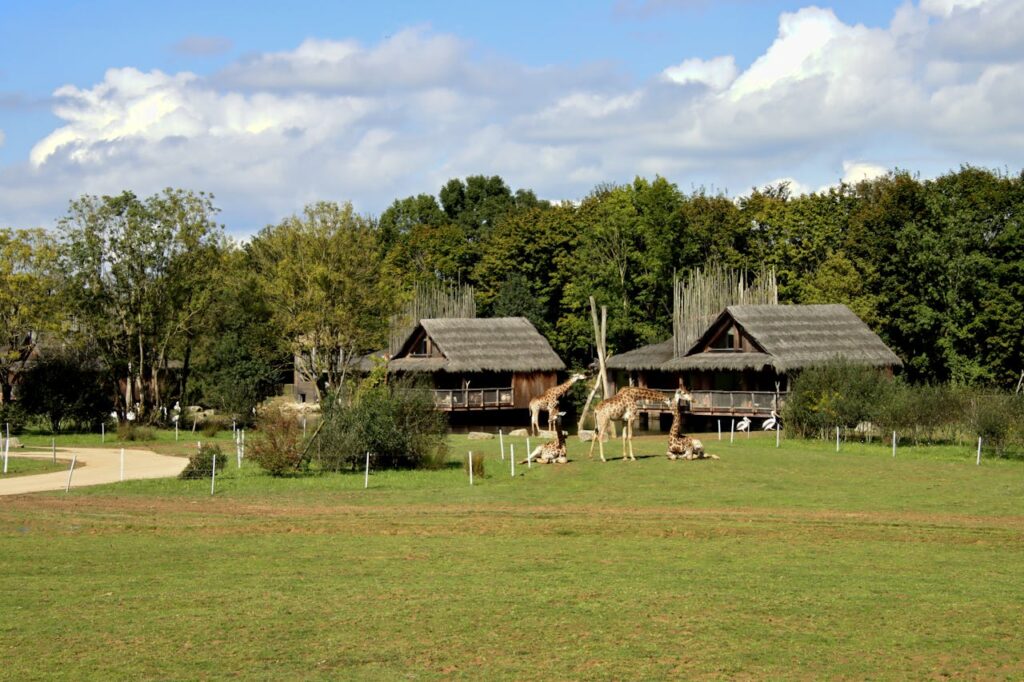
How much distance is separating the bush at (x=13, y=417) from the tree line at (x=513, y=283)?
1.31 metres

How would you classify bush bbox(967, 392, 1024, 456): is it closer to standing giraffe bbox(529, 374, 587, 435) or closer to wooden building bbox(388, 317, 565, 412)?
standing giraffe bbox(529, 374, 587, 435)

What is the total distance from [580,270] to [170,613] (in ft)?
225

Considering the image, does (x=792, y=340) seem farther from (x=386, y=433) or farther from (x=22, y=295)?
(x=22, y=295)

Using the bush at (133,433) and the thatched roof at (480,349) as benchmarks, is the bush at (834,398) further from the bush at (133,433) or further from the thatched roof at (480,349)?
the bush at (133,433)

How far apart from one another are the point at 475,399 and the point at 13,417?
24.6 m

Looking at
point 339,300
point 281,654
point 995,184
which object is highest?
point 995,184

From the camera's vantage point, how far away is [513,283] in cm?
8719

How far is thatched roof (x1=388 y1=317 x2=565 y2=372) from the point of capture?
224 ft

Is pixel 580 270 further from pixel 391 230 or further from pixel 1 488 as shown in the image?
pixel 1 488

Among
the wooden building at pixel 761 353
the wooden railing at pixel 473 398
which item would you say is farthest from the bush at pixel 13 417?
the wooden building at pixel 761 353

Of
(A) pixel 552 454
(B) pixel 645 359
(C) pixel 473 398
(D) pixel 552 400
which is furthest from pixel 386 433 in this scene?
(B) pixel 645 359

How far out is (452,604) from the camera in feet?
57.1

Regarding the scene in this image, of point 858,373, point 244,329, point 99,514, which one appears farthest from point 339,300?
point 99,514

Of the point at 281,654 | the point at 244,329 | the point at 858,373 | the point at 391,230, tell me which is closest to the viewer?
the point at 281,654
